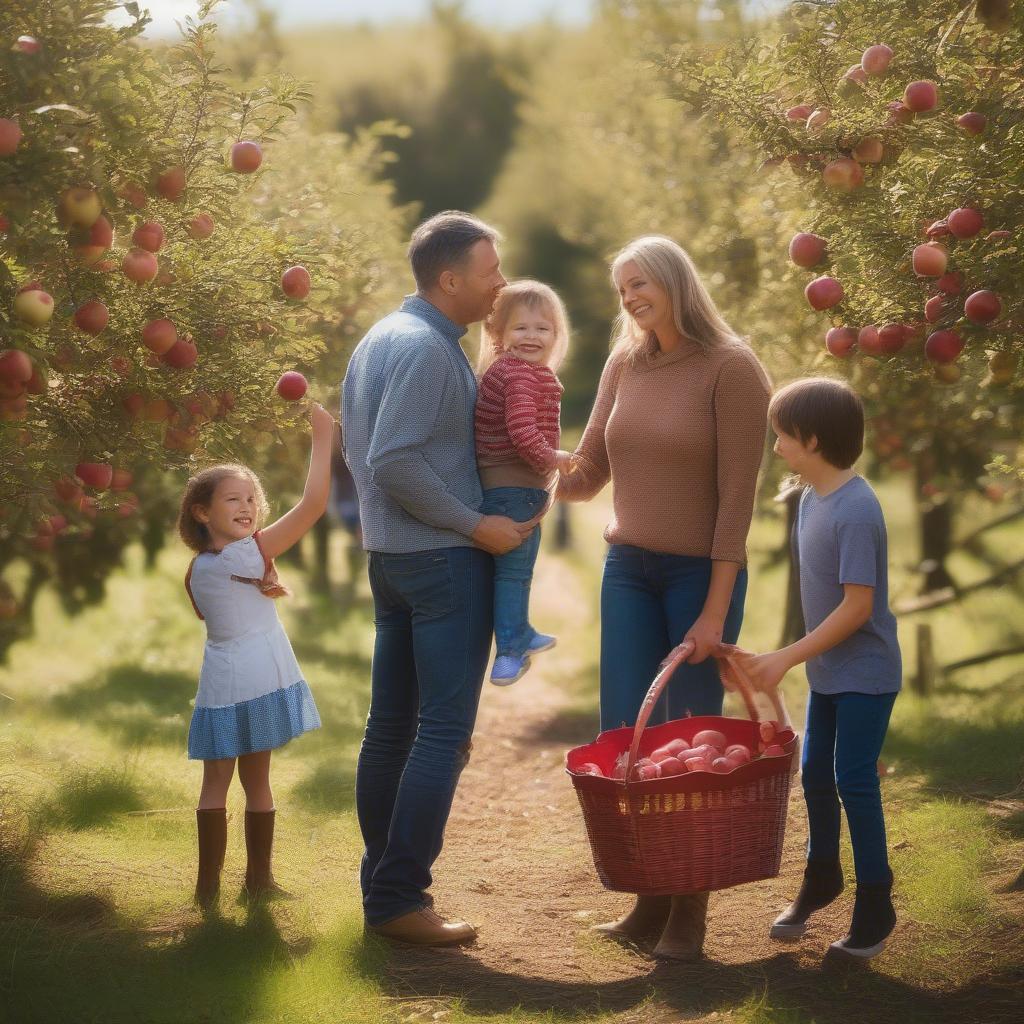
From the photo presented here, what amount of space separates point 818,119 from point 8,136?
91.5 inches

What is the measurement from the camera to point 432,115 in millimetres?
37219

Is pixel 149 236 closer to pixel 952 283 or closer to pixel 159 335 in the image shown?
pixel 159 335

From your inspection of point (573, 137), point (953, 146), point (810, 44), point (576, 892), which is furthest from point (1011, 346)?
point (573, 137)

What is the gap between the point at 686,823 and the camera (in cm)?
364

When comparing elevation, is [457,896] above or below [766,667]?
below

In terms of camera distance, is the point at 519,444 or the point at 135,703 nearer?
→ the point at 519,444

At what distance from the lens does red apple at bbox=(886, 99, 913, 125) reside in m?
4.18

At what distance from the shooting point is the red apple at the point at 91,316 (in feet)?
13.0

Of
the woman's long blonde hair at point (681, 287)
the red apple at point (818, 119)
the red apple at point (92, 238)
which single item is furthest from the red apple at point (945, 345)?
the red apple at point (92, 238)

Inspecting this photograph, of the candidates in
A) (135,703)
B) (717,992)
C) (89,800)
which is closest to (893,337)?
(717,992)

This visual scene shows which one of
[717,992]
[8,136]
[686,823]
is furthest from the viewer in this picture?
[717,992]

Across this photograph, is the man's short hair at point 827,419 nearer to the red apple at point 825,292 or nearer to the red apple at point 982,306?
the red apple at point 982,306

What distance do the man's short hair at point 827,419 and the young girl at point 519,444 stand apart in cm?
66

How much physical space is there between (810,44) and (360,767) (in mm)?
2550
